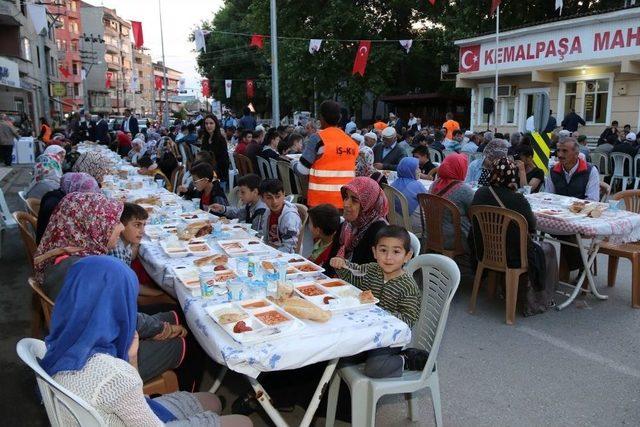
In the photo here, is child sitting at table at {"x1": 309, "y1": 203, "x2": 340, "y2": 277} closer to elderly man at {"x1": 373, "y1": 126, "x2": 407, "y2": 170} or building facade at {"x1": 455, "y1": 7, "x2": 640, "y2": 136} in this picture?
elderly man at {"x1": 373, "y1": 126, "x2": 407, "y2": 170}

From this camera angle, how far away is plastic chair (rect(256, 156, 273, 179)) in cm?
930

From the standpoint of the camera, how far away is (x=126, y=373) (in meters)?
1.74

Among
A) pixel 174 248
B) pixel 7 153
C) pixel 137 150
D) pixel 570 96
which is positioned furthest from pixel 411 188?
pixel 7 153

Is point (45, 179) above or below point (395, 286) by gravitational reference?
above

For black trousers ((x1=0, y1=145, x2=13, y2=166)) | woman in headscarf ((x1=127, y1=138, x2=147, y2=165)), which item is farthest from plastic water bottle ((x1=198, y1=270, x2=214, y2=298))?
black trousers ((x1=0, y1=145, x2=13, y2=166))

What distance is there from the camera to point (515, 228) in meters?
4.43

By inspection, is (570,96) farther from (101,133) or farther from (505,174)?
(101,133)

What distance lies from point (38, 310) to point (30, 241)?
625 millimetres

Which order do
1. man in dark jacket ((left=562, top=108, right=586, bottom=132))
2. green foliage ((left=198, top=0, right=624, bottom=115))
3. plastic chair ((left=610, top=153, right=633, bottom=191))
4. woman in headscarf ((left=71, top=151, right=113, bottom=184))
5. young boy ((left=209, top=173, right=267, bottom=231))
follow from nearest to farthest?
young boy ((left=209, top=173, right=267, bottom=231)) < woman in headscarf ((left=71, top=151, right=113, bottom=184)) < plastic chair ((left=610, top=153, right=633, bottom=191)) < man in dark jacket ((left=562, top=108, right=586, bottom=132)) < green foliage ((left=198, top=0, right=624, bottom=115))

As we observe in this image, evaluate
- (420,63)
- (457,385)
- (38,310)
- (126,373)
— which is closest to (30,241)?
(38,310)

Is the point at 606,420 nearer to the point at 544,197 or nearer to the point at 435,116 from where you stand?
the point at 544,197

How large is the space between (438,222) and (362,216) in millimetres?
1831

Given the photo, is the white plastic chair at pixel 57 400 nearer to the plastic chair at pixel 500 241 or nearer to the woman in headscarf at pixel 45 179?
the plastic chair at pixel 500 241

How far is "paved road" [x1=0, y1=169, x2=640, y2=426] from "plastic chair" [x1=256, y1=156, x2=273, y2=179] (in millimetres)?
4878
